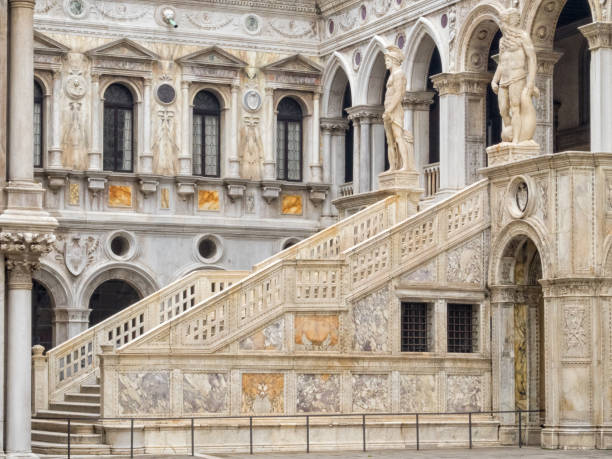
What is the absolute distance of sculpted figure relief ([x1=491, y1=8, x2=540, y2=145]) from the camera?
102 feet

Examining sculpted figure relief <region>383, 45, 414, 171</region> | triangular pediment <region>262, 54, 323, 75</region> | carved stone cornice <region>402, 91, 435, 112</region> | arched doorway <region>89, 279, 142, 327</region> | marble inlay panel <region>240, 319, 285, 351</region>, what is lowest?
marble inlay panel <region>240, 319, 285, 351</region>

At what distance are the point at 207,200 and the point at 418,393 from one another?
11.9 meters

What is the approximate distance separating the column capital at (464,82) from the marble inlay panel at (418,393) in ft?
27.4

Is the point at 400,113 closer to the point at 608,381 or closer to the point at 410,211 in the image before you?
the point at 410,211

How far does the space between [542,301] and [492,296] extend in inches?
37.9

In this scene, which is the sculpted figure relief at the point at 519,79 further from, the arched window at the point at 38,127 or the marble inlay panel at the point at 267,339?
the arched window at the point at 38,127

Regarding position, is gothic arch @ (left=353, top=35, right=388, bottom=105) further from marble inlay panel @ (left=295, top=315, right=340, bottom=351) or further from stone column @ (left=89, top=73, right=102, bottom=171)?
marble inlay panel @ (left=295, top=315, right=340, bottom=351)

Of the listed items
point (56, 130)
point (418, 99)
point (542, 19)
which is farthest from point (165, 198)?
point (542, 19)

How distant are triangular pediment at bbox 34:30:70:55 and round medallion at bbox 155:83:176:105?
2577 mm

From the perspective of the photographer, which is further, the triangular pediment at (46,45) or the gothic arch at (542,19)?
the triangular pediment at (46,45)

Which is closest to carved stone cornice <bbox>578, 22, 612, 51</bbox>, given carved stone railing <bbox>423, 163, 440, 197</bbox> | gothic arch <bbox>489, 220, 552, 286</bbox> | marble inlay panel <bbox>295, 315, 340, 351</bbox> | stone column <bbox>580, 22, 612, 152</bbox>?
stone column <bbox>580, 22, 612, 152</bbox>

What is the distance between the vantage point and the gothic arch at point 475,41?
36.0 m

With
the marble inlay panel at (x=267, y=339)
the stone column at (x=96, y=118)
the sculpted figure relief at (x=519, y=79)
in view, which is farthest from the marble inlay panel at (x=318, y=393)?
the stone column at (x=96, y=118)

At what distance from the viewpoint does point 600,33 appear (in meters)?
32.2
